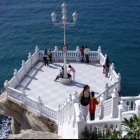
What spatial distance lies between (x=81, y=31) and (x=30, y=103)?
20712 millimetres

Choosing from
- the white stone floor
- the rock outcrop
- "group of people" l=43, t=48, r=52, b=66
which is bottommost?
the rock outcrop

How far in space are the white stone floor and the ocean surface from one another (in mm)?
4302

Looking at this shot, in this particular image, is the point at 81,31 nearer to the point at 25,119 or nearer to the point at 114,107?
the point at 25,119

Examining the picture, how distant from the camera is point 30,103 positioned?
→ 26.2 m

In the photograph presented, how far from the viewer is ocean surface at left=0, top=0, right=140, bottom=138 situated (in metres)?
38.8

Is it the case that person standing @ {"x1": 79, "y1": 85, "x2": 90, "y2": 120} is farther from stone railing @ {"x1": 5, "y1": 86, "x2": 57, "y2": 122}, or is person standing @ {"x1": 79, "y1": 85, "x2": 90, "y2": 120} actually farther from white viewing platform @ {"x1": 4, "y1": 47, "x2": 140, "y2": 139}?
stone railing @ {"x1": 5, "y1": 86, "x2": 57, "y2": 122}

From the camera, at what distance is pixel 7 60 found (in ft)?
132

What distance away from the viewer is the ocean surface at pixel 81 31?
3878cm

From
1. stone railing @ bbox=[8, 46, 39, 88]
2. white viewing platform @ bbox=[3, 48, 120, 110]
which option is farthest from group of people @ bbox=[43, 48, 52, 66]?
stone railing @ bbox=[8, 46, 39, 88]

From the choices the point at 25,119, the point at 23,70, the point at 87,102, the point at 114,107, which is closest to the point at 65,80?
the point at 23,70

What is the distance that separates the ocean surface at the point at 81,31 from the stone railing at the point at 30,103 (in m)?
6.22

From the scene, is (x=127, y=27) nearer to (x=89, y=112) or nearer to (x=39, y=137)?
(x=89, y=112)

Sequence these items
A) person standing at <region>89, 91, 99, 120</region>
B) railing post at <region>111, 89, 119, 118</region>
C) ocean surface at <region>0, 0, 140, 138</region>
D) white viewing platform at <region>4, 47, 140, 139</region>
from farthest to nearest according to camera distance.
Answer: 1. ocean surface at <region>0, 0, 140, 138</region>
2. white viewing platform at <region>4, 47, 140, 139</region>
3. railing post at <region>111, 89, 119, 118</region>
4. person standing at <region>89, 91, 99, 120</region>

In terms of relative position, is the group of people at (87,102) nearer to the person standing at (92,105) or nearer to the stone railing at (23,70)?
the person standing at (92,105)
